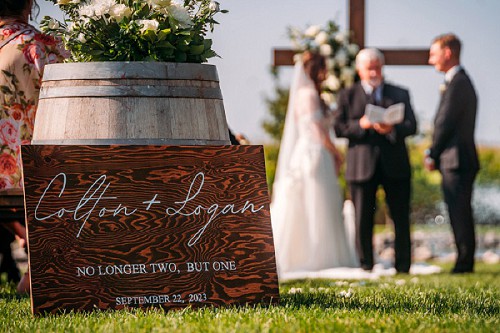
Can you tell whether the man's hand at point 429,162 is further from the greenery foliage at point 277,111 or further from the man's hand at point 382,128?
the greenery foliage at point 277,111

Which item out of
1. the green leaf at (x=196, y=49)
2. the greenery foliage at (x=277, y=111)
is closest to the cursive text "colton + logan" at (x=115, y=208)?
the green leaf at (x=196, y=49)

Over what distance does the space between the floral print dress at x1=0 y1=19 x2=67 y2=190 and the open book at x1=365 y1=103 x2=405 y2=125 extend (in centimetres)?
439

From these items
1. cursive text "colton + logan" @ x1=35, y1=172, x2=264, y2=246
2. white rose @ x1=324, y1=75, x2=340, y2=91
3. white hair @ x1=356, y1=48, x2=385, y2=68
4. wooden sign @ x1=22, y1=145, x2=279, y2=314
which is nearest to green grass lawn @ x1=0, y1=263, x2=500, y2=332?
wooden sign @ x1=22, y1=145, x2=279, y2=314

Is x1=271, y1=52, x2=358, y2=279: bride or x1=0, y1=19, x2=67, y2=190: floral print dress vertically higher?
x1=0, y1=19, x2=67, y2=190: floral print dress

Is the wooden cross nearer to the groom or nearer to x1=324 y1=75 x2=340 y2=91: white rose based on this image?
x1=324 y1=75 x2=340 y2=91: white rose

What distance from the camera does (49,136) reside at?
4637 mm

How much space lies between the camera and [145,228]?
14.5ft

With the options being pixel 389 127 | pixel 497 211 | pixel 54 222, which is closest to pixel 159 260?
pixel 54 222

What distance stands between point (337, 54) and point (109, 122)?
741 centimetres

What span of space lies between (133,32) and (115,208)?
0.88 m

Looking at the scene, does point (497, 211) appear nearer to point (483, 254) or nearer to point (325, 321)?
point (483, 254)

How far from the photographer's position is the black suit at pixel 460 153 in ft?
31.9

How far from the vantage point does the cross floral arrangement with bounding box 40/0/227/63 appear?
472 centimetres

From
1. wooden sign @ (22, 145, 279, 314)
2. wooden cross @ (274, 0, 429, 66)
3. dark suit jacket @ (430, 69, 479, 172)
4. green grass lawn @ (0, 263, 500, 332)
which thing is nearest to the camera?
green grass lawn @ (0, 263, 500, 332)
